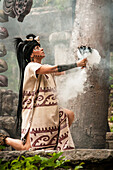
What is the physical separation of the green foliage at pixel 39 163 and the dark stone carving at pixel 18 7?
247cm

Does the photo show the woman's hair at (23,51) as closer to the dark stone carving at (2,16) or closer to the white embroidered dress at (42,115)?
the white embroidered dress at (42,115)

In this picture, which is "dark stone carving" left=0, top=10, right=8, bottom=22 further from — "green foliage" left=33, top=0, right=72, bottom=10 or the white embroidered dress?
the white embroidered dress

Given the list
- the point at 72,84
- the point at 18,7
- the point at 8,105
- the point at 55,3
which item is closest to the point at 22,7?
the point at 18,7

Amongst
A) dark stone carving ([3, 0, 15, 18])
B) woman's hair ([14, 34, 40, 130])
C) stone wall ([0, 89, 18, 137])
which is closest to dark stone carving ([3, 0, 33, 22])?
dark stone carving ([3, 0, 15, 18])

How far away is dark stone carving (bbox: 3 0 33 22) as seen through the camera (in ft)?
14.1

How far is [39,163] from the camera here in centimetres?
243

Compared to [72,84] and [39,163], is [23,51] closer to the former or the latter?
[72,84]

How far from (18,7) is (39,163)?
8.52 feet

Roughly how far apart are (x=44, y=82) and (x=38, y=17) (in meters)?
2.12

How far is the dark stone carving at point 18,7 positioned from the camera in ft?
14.1

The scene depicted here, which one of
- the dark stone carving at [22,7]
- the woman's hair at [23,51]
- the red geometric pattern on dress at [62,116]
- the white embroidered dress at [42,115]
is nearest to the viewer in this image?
the white embroidered dress at [42,115]

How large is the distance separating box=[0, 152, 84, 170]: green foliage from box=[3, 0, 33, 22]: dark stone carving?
2.47 metres

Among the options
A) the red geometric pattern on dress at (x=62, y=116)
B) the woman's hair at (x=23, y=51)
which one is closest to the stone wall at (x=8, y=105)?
the woman's hair at (x=23, y=51)

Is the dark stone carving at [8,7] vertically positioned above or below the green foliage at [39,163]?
above
